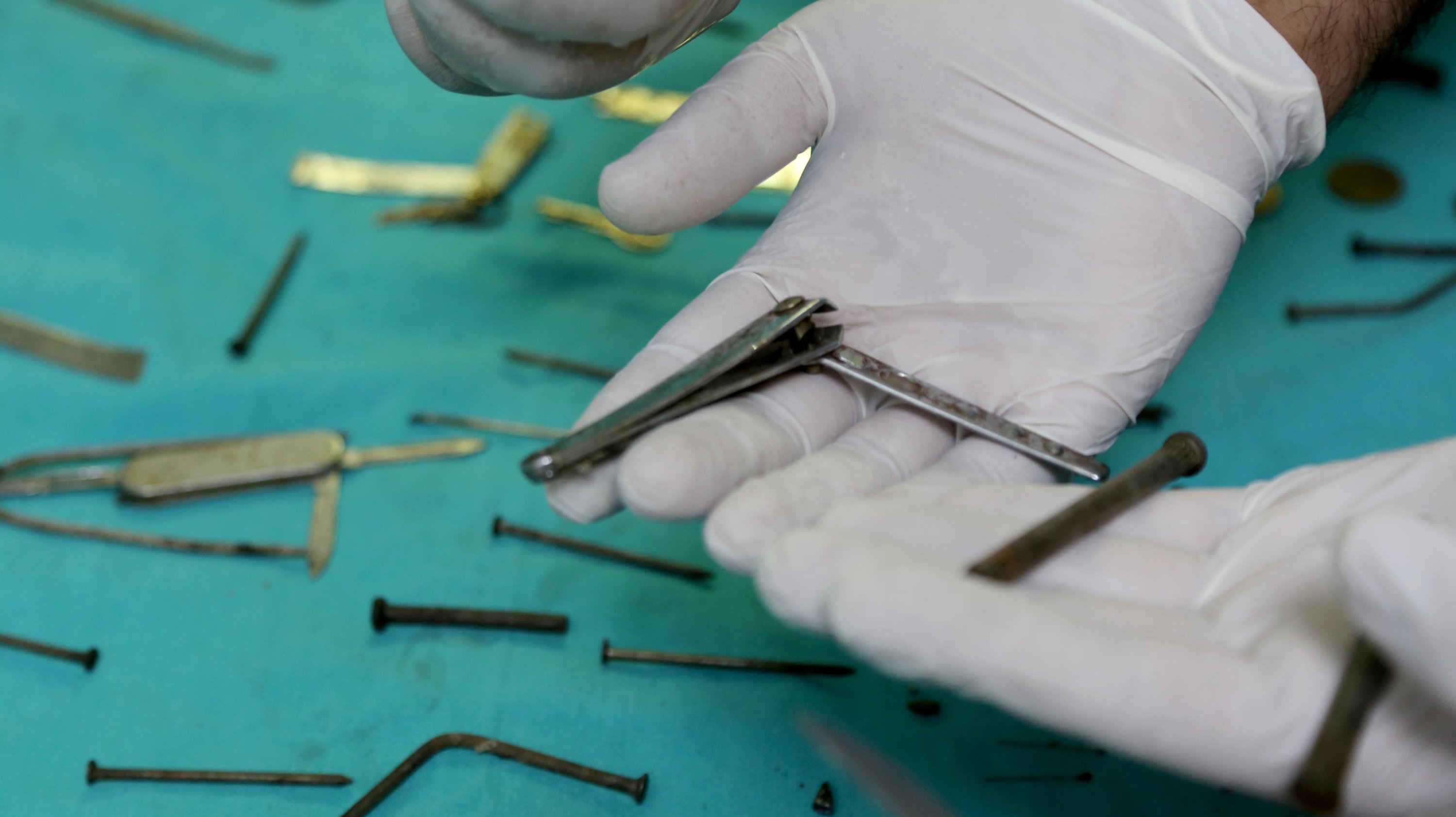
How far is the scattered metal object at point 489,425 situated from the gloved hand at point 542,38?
96 cm

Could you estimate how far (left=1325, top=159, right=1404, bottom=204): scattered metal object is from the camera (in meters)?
2.86

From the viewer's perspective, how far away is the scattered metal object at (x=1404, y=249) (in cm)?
268

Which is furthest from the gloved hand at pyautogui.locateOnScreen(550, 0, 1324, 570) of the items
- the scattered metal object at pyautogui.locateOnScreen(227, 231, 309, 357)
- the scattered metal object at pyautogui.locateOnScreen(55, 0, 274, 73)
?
the scattered metal object at pyautogui.locateOnScreen(55, 0, 274, 73)

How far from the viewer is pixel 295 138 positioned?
126 inches

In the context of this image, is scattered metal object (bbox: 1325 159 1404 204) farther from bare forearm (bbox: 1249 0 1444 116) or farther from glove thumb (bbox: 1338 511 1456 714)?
glove thumb (bbox: 1338 511 1456 714)

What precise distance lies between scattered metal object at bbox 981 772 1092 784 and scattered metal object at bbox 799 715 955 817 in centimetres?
14

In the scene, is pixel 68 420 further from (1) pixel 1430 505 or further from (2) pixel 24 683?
(1) pixel 1430 505

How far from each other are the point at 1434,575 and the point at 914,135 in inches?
47.9

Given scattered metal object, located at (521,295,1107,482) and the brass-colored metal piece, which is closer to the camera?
scattered metal object, located at (521,295,1107,482)

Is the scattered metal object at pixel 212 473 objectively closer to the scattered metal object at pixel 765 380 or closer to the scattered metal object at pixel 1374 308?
the scattered metal object at pixel 765 380

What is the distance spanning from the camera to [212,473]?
2336mm

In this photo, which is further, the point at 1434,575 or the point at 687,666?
the point at 687,666

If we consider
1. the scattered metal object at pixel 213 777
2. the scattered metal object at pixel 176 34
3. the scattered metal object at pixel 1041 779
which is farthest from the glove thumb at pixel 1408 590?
the scattered metal object at pixel 176 34

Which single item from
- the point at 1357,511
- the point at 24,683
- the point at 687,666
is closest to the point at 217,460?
the point at 24,683
